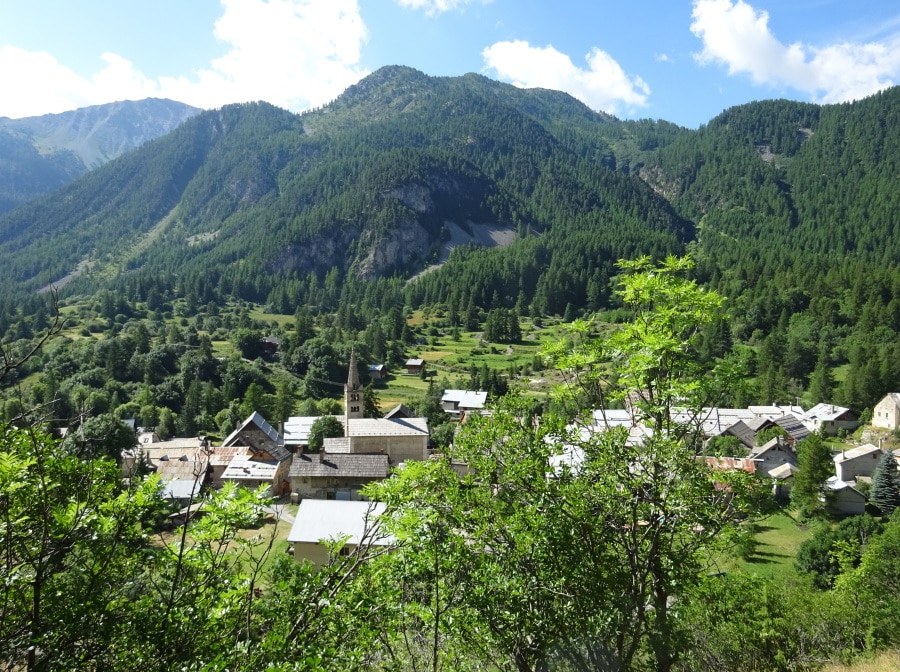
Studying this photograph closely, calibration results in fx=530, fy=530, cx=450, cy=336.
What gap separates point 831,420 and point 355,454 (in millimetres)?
55184

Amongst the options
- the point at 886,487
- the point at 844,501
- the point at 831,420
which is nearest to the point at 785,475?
the point at 844,501

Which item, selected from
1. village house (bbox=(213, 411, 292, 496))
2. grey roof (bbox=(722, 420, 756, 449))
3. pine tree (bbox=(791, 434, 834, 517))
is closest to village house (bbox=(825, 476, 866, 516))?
pine tree (bbox=(791, 434, 834, 517))

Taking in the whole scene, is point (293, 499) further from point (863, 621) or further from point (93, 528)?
point (93, 528)

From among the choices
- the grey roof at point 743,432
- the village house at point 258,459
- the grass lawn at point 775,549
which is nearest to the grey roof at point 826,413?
the grey roof at point 743,432

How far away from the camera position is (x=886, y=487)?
1507 inches

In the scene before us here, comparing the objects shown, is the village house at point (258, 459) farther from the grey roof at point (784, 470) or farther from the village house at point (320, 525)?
the grey roof at point (784, 470)

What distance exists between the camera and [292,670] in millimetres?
4465

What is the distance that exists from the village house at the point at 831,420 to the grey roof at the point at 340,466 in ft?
163

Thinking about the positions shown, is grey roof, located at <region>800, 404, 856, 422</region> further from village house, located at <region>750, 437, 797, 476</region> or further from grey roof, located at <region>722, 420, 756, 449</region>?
village house, located at <region>750, 437, 797, 476</region>

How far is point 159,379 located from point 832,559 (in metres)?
79.6

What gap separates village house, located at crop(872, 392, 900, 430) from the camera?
58.6 meters

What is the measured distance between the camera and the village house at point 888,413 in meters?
58.6

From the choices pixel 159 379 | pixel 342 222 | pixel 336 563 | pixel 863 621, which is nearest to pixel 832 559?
pixel 863 621

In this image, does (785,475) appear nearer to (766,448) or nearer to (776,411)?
(766,448)
